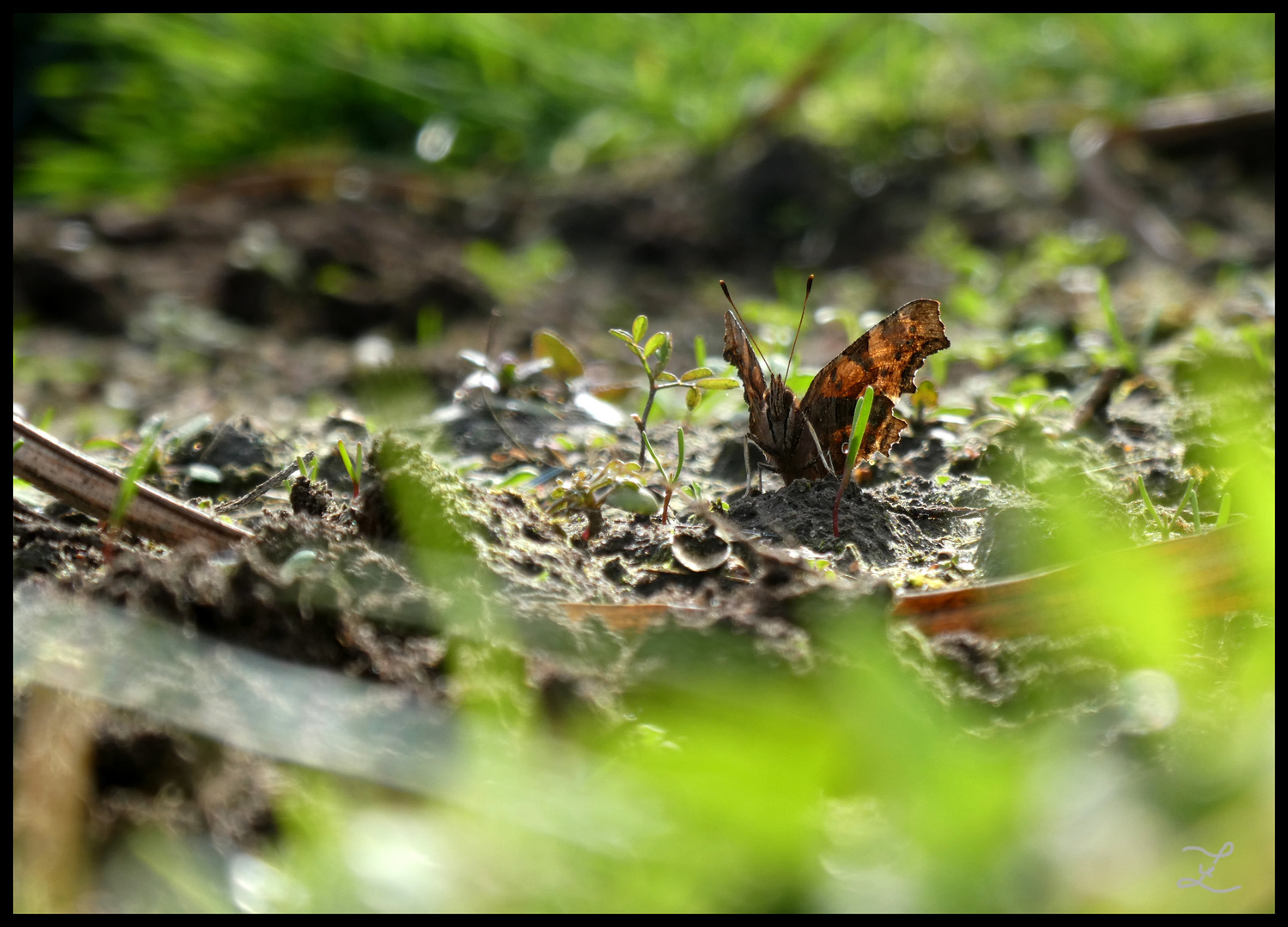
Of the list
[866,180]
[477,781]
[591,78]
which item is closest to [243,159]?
[591,78]

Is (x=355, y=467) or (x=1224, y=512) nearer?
(x=1224, y=512)

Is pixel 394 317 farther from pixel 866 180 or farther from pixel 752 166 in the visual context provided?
pixel 866 180

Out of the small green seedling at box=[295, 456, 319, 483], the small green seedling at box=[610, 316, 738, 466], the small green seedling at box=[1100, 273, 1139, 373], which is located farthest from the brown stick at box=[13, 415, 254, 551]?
the small green seedling at box=[1100, 273, 1139, 373]

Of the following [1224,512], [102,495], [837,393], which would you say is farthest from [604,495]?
[1224,512]

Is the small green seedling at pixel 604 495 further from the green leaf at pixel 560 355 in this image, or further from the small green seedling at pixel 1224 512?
the small green seedling at pixel 1224 512

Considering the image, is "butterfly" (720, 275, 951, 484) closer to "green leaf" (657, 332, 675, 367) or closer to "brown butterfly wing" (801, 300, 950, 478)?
"brown butterfly wing" (801, 300, 950, 478)

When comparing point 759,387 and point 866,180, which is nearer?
point 759,387

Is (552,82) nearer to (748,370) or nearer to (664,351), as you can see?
(664,351)

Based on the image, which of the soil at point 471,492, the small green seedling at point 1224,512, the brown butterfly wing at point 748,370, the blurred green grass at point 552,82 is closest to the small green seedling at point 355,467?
the soil at point 471,492
